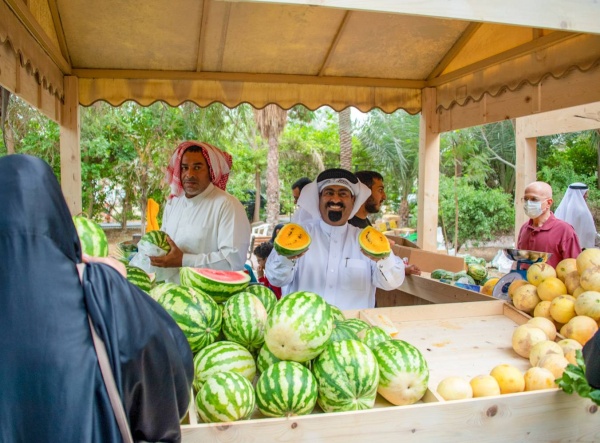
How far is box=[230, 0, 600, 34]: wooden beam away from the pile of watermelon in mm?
1300

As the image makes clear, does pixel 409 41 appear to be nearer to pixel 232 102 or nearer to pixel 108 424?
pixel 232 102

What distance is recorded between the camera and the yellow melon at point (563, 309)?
268cm

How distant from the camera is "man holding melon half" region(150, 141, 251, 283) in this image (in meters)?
4.04

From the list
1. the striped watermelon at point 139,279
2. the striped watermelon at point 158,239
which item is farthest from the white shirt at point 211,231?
the striped watermelon at point 139,279

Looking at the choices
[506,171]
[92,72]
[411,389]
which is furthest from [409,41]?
[506,171]

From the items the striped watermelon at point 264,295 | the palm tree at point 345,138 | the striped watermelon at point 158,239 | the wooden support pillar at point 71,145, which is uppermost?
the palm tree at point 345,138

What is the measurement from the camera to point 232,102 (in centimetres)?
552

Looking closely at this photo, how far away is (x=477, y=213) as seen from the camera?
1941 cm

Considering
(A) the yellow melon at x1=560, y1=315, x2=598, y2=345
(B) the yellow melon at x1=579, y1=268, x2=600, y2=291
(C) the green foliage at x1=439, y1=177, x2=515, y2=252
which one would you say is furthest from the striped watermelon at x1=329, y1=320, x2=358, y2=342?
(C) the green foliage at x1=439, y1=177, x2=515, y2=252

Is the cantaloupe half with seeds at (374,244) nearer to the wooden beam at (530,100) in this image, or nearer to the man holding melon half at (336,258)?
the man holding melon half at (336,258)

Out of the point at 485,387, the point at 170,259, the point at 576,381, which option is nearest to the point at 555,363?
the point at 576,381

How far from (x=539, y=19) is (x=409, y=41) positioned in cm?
295

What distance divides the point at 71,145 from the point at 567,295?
499 cm

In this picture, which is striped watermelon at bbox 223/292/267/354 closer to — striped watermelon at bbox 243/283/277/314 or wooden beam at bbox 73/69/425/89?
striped watermelon at bbox 243/283/277/314
